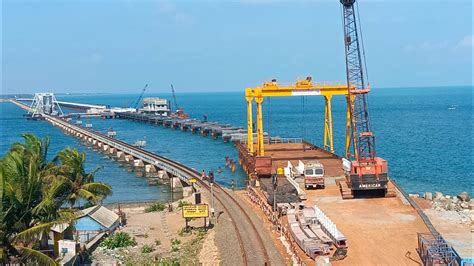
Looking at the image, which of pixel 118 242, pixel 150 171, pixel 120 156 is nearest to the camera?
pixel 118 242

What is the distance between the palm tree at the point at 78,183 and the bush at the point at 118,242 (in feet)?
8.52

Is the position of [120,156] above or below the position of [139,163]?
below

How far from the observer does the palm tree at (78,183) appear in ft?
103

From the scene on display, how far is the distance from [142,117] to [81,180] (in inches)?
5863

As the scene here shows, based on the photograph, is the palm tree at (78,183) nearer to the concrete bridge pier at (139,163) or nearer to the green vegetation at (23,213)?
the green vegetation at (23,213)

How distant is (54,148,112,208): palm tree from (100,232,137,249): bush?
2596mm

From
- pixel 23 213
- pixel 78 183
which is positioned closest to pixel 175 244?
pixel 78 183

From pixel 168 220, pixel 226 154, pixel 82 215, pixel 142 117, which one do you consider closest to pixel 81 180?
pixel 82 215

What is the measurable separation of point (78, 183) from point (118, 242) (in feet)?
14.6

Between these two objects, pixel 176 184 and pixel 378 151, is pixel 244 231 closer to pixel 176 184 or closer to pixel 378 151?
pixel 176 184

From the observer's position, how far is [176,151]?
321ft

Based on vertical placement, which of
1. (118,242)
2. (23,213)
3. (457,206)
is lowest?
(457,206)

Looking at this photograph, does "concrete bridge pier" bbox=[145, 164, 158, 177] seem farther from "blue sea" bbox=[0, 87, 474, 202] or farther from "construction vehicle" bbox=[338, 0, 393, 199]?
"construction vehicle" bbox=[338, 0, 393, 199]

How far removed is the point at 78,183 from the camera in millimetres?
32656
